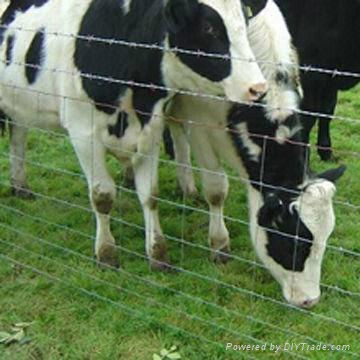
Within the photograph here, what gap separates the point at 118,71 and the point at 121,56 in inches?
3.3

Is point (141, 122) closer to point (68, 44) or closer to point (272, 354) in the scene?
point (68, 44)

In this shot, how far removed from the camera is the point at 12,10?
5.02 m

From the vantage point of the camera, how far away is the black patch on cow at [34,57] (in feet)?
15.0

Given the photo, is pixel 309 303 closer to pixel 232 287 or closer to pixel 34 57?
pixel 232 287

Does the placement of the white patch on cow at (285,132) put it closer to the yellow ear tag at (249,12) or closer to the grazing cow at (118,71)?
the grazing cow at (118,71)

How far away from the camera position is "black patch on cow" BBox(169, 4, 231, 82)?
3.57 metres

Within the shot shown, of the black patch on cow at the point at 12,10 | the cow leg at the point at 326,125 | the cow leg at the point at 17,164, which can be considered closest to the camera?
the black patch on cow at the point at 12,10

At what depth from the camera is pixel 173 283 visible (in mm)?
4234

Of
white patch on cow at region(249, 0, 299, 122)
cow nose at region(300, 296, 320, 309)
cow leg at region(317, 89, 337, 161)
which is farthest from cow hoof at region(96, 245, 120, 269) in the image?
cow leg at region(317, 89, 337, 161)

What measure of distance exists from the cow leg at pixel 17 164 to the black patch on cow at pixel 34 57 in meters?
0.96

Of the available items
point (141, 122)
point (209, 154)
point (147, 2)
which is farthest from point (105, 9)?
point (209, 154)

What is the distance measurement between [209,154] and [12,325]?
1.51m

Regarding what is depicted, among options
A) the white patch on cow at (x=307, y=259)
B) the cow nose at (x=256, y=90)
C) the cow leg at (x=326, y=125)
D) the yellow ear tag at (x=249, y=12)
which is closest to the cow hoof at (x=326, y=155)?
the cow leg at (x=326, y=125)

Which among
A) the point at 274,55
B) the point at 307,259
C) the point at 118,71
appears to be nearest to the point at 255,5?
the point at 274,55
